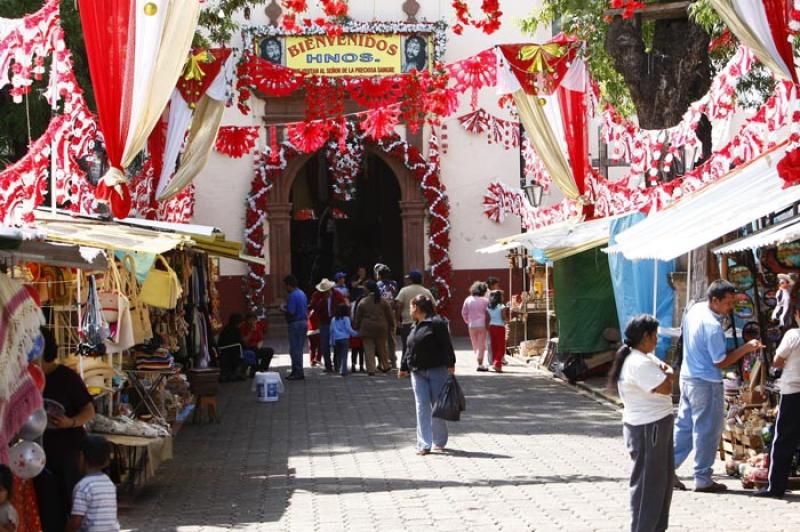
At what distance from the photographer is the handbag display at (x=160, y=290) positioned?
12.9 m

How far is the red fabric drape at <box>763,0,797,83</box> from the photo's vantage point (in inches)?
394

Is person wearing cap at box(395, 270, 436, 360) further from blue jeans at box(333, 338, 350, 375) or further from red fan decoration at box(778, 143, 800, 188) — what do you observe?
red fan decoration at box(778, 143, 800, 188)

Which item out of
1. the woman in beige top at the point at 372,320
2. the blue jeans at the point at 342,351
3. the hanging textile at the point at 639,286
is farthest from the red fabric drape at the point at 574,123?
the blue jeans at the point at 342,351

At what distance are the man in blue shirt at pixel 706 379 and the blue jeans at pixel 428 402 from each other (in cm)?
290

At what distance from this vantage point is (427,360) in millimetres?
12648

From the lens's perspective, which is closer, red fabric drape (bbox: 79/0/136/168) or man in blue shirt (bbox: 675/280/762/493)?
man in blue shirt (bbox: 675/280/762/493)

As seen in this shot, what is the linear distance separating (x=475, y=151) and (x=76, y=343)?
20.7 meters

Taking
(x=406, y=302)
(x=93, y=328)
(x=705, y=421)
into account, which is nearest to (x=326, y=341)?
(x=406, y=302)

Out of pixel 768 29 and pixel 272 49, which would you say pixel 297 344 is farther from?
pixel 768 29

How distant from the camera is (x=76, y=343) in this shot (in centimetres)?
1144

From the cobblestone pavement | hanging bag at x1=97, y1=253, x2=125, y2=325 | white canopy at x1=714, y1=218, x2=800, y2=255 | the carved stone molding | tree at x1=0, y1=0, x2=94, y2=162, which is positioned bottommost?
the cobblestone pavement

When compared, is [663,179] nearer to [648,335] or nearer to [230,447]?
[230,447]

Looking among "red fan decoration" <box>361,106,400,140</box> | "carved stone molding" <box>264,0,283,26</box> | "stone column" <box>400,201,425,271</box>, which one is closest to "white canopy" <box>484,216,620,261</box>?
"red fan decoration" <box>361,106,400,140</box>

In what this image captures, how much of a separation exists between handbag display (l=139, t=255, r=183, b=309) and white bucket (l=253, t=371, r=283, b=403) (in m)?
5.03
